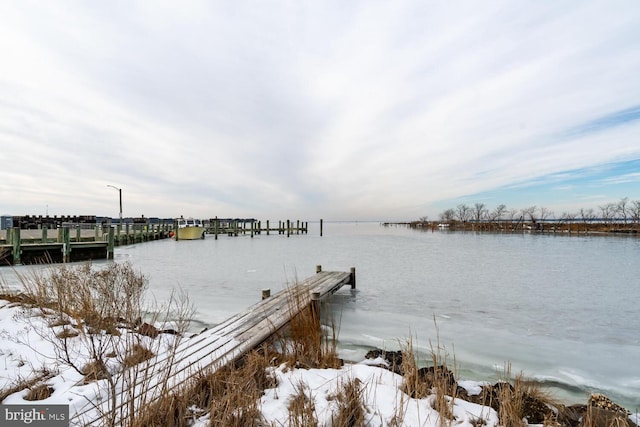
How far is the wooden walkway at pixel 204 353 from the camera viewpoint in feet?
7.18

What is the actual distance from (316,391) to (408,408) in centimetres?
79

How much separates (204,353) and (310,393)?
1.51 metres

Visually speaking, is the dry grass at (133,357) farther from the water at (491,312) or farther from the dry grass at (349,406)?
the water at (491,312)

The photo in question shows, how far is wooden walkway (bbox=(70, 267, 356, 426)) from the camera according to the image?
2.19 meters

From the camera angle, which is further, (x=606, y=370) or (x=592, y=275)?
(x=592, y=275)

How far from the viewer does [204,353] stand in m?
3.38

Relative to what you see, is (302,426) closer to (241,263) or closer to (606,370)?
(606,370)

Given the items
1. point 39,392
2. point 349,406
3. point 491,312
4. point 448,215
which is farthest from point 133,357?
point 448,215

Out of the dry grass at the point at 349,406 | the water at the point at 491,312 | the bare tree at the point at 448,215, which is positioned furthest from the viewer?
the bare tree at the point at 448,215

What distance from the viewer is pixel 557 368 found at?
406 centimetres

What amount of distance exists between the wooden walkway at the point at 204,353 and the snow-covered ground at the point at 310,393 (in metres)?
0.17

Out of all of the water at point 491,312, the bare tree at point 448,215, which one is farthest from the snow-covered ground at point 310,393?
the bare tree at point 448,215

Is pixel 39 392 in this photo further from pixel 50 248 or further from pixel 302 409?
pixel 50 248

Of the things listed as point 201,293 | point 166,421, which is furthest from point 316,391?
point 201,293
